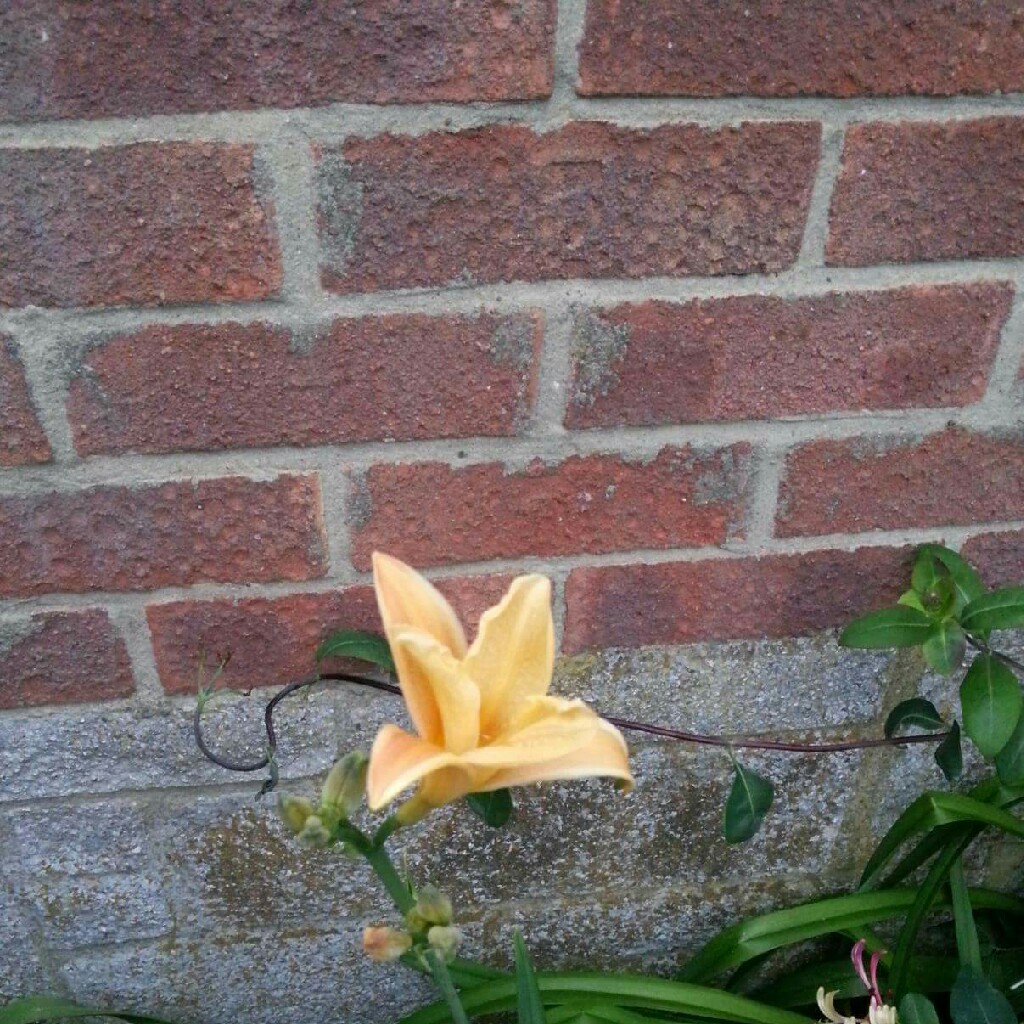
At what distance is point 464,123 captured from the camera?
562 millimetres

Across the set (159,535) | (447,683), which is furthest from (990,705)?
Result: (159,535)

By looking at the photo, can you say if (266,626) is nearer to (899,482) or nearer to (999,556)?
(899,482)

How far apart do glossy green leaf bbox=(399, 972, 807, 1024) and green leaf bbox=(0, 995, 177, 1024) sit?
0.91ft

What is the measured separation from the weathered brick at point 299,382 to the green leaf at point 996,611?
386 mm

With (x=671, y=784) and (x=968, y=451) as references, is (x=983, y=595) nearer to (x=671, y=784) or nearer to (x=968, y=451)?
(x=968, y=451)

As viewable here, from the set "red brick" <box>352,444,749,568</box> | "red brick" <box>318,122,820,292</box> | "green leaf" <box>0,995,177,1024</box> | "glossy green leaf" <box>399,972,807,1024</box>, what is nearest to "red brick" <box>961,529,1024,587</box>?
"red brick" <box>352,444,749,568</box>

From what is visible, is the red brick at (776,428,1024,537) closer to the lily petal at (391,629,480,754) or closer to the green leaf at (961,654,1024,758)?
the green leaf at (961,654,1024,758)

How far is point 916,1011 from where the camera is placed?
734 mm

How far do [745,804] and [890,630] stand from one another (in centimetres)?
20

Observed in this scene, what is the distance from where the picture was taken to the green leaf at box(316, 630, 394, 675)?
26.6 inches

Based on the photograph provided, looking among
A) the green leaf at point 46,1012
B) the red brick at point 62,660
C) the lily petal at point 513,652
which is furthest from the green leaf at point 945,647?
the green leaf at point 46,1012

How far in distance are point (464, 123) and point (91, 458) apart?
35cm

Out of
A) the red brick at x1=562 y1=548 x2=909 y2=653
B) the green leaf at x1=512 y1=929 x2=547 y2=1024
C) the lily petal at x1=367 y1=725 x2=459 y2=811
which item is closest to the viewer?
the lily petal at x1=367 y1=725 x2=459 y2=811

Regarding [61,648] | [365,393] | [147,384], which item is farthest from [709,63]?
[61,648]
